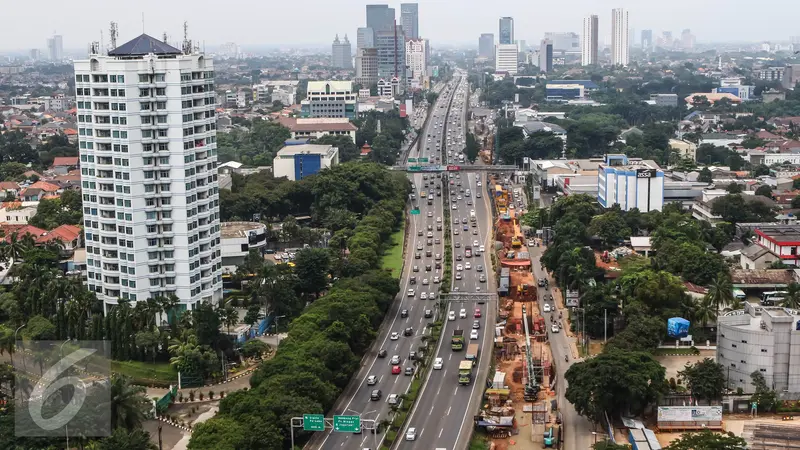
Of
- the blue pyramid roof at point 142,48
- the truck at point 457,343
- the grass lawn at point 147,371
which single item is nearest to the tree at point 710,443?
the truck at point 457,343

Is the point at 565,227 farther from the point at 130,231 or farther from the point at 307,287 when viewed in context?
the point at 130,231

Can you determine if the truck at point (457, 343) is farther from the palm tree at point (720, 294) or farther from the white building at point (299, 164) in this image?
the white building at point (299, 164)

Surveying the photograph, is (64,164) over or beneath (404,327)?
over

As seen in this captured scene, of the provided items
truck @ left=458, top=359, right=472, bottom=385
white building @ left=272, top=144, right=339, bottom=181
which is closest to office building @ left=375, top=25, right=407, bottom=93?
white building @ left=272, top=144, right=339, bottom=181

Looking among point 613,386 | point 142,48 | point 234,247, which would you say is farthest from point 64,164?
point 613,386

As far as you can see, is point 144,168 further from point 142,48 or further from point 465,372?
point 465,372

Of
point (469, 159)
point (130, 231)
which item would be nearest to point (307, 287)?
point (130, 231)

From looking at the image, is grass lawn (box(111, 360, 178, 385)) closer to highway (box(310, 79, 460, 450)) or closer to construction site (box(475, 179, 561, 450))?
highway (box(310, 79, 460, 450))
